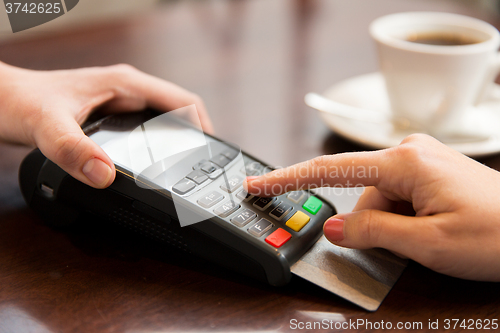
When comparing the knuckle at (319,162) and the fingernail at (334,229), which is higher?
the knuckle at (319,162)

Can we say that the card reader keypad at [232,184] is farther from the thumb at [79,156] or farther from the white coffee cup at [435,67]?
the white coffee cup at [435,67]

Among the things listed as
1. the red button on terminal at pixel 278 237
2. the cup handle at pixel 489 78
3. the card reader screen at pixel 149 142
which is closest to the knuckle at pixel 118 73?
the card reader screen at pixel 149 142

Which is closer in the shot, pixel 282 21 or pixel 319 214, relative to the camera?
pixel 319 214

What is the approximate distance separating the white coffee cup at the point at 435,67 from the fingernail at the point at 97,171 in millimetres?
401

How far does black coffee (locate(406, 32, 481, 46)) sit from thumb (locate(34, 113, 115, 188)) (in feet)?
1.59

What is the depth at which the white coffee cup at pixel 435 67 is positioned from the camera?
0.54 meters

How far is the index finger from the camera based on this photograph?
0.36 meters

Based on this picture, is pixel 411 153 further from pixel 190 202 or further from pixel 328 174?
pixel 190 202

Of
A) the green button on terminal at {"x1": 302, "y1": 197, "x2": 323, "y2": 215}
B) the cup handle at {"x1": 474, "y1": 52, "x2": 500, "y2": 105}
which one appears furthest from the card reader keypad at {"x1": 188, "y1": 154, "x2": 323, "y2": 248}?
the cup handle at {"x1": 474, "y1": 52, "x2": 500, "y2": 105}

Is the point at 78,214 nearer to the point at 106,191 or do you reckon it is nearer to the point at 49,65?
the point at 106,191

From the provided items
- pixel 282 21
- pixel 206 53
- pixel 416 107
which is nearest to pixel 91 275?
pixel 416 107

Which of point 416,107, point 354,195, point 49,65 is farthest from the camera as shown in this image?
point 49,65

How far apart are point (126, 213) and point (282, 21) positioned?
782 mm

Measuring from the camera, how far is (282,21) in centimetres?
103
